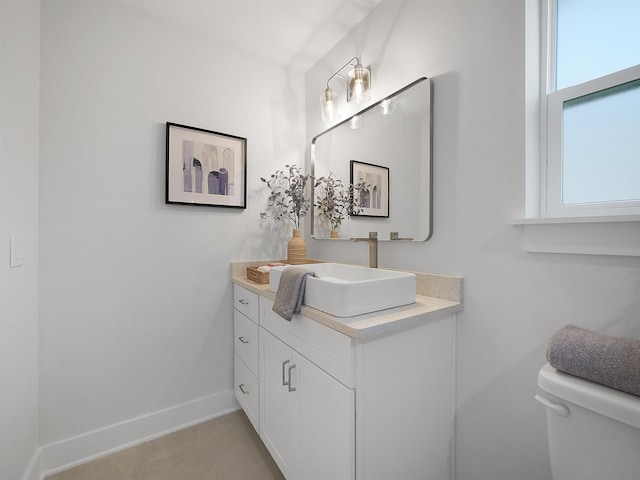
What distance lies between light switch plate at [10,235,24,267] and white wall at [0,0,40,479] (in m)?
0.03

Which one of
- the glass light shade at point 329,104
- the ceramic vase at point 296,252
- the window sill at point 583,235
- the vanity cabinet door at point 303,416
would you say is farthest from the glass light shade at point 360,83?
the vanity cabinet door at point 303,416

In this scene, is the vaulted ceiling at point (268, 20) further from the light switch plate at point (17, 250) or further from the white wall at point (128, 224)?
the light switch plate at point (17, 250)

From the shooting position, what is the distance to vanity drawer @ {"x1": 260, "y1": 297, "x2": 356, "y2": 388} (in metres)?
0.90

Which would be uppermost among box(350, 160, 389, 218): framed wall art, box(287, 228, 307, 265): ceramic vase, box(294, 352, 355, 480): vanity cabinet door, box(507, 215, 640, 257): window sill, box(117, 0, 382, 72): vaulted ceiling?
box(117, 0, 382, 72): vaulted ceiling

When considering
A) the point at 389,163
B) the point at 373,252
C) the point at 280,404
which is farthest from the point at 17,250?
the point at 389,163

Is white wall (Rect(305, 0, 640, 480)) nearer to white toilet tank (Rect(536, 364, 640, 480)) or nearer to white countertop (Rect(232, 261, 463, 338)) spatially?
white countertop (Rect(232, 261, 463, 338))

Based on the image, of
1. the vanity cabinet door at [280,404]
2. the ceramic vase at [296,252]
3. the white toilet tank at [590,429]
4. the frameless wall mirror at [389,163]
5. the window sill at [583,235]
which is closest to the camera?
the white toilet tank at [590,429]

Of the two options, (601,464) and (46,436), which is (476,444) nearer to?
(601,464)

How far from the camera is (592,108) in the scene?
930 millimetres

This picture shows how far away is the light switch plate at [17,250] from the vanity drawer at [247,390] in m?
1.17

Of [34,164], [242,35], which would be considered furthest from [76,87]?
[242,35]

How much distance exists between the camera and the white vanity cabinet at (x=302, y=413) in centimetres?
92

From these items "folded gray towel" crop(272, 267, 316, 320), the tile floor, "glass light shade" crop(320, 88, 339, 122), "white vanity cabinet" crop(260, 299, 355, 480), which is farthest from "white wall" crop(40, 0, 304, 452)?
"folded gray towel" crop(272, 267, 316, 320)

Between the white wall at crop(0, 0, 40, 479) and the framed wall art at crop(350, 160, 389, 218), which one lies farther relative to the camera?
the framed wall art at crop(350, 160, 389, 218)
